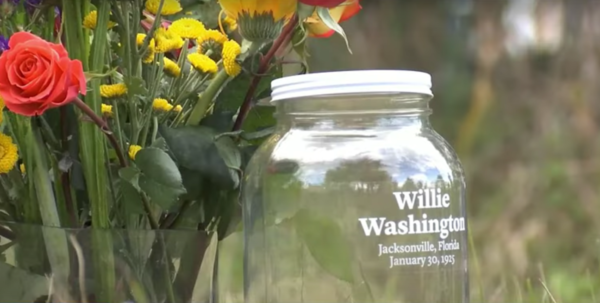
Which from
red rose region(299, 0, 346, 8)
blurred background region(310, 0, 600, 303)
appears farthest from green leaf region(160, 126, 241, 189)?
blurred background region(310, 0, 600, 303)

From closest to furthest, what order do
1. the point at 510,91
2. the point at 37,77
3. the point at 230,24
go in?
the point at 37,77
the point at 230,24
the point at 510,91

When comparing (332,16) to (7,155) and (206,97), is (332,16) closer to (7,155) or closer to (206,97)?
(206,97)

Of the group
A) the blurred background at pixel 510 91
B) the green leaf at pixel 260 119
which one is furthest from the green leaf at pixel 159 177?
the blurred background at pixel 510 91

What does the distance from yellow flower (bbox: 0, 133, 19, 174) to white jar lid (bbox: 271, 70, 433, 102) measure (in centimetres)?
16

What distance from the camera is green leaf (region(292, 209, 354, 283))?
0.53 m

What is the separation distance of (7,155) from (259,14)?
166 millimetres

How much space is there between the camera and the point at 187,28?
0.54 m

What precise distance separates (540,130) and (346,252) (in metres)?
1.70

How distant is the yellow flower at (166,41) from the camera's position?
0.51 meters

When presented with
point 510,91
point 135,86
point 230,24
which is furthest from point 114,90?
point 510,91

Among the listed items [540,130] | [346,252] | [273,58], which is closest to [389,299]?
[346,252]

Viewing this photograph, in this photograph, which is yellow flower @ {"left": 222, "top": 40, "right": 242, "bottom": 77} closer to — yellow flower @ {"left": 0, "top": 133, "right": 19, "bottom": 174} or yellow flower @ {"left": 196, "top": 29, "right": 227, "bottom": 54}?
yellow flower @ {"left": 196, "top": 29, "right": 227, "bottom": 54}

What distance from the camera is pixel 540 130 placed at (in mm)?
2129

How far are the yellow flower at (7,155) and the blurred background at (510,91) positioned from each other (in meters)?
1.42
